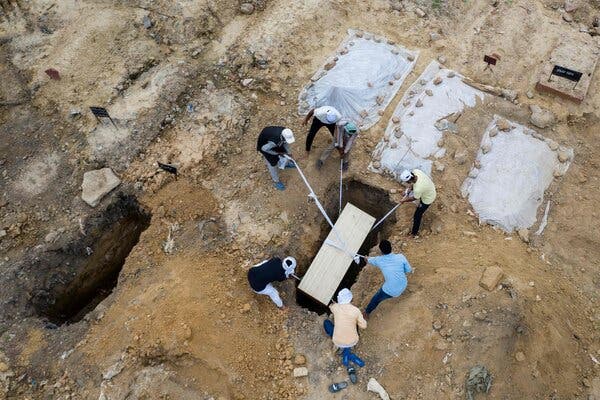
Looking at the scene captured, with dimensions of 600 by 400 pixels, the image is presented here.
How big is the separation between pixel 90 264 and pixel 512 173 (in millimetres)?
7104

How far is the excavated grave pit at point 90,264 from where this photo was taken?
6.51 metres

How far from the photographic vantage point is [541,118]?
7.11m

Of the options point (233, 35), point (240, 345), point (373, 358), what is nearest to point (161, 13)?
point (233, 35)

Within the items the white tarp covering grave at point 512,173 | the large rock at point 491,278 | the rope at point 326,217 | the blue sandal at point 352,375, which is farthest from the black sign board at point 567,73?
the blue sandal at point 352,375

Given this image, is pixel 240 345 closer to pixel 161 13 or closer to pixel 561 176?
pixel 561 176

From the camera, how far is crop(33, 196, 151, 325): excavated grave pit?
6512 mm

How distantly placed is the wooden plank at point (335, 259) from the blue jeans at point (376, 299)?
0.71 meters

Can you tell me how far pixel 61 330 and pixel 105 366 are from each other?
98 centimetres

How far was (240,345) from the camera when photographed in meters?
5.52

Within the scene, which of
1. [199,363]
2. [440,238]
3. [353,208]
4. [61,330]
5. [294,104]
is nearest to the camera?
[199,363]

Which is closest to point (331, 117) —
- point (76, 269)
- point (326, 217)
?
point (326, 217)

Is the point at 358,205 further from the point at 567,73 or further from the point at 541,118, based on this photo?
the point at 567,73

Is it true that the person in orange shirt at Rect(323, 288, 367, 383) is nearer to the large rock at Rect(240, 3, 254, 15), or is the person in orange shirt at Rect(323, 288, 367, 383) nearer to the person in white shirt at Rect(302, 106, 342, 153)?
the person in white shirt at Rect(302, 106, 342, 153)

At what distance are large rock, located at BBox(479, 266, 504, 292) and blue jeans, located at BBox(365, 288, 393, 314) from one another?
4.12 ft
